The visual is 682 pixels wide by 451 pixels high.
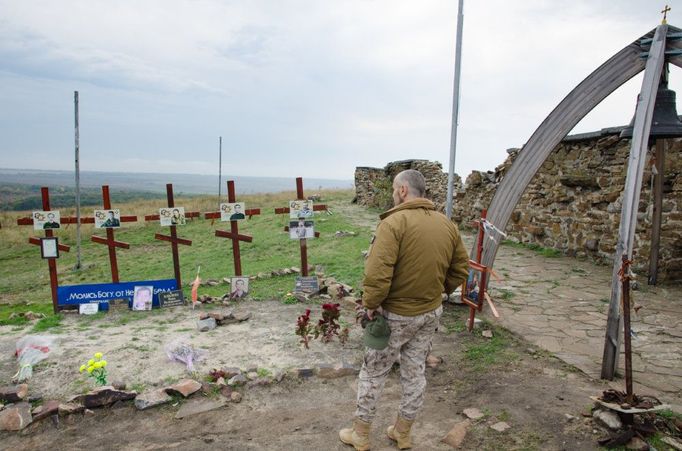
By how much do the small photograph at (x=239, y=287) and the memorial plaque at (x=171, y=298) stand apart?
78 centimetres

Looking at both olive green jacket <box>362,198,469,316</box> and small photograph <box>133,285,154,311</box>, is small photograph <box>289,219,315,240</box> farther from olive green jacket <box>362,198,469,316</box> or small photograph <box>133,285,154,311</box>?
olive green jacket <box>362,198,469,316</box>

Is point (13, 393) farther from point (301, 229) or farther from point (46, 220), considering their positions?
point (301, 229)

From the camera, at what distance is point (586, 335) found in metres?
5.72

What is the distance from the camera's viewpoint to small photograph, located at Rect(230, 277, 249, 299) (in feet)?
25.5

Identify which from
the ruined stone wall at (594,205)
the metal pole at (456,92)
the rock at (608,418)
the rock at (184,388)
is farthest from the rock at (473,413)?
the ruined stone wall at (594,205)

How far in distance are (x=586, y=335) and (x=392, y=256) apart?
12.3ft

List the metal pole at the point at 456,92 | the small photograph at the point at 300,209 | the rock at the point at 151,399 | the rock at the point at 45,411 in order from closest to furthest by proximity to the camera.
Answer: the rock at the point at 45,411 < the rock at the point at 151,399 < the metal pole at the point at 456,92 < the small photograph at the point at 300,209

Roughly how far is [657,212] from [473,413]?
18.8 feet

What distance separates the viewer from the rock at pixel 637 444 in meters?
3.28

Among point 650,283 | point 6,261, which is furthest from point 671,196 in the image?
point 6,261

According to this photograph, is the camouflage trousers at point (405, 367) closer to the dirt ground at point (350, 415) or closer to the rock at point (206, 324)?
the dirt ground at point (350, 415)

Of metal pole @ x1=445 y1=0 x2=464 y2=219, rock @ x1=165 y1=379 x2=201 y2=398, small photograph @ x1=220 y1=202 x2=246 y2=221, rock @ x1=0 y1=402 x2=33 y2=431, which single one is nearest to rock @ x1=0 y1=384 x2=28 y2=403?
rock @ x1=0 y1=402 x2=33 y2=431

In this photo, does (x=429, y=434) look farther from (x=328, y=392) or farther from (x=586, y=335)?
(x=586, y=335)

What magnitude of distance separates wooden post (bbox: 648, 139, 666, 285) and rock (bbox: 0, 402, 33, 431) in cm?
883
